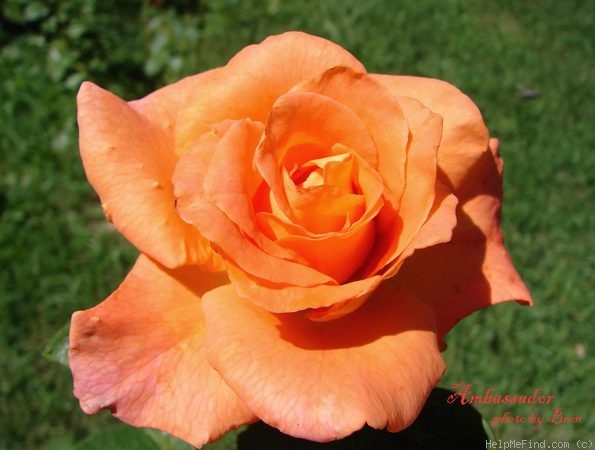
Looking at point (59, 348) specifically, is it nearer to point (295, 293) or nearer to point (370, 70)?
point (295, 293)

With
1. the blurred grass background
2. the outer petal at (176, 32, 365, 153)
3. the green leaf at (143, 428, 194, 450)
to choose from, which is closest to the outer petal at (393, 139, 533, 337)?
the outer petal at (176, 32, 365, 153)

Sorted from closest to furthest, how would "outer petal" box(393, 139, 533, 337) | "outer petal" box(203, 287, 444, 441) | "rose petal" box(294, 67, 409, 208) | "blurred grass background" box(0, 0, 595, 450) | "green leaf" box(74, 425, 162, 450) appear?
"outer petal" box(203, 287, 444, 441), "rose petal" box(294, 67, 409, 208), "outer petal" box(393, 139, 533, 337), "green leaf" box(74, 425, 162, 450), "blurred grass background" box(0, 0, 595, 450)

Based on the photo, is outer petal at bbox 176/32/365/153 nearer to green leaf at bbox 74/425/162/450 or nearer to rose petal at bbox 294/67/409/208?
rose petal at bbox 294/67/409/208

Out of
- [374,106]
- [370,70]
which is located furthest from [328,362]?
[370,70]

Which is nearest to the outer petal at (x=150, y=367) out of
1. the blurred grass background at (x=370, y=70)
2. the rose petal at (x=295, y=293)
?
the rose petal at (x=295, y=293)

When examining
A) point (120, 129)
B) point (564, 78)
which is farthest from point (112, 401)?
point (564, 78)

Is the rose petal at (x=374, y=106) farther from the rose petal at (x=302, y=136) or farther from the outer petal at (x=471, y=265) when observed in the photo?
the outer petal at (x=471, y=265)

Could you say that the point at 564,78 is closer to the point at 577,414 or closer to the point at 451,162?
the point at 577,414
